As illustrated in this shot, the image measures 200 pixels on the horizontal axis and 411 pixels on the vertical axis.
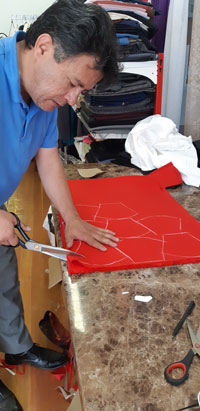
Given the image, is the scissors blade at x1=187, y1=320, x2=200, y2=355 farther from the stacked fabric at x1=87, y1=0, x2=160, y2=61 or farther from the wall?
the wall

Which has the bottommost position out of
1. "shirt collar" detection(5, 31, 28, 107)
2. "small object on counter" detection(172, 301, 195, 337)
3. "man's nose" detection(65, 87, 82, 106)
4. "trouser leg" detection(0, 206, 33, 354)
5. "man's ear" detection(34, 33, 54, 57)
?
"trouser leg" detection(0, 206, 33, 354)

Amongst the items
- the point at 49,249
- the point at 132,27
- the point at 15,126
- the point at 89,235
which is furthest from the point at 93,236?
the point at 132,27

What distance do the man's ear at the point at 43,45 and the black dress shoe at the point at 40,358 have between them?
115 centimetres

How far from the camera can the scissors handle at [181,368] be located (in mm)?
637

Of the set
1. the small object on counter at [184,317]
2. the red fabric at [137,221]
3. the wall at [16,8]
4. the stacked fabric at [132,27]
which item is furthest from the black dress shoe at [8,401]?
the wall at [16,8]

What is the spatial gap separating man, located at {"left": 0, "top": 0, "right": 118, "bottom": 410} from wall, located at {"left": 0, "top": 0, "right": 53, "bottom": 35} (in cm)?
302

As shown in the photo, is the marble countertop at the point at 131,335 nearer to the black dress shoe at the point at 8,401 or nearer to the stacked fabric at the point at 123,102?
the black dress shoe at the point at 8,401

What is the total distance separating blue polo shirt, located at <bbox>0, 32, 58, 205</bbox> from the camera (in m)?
0.95

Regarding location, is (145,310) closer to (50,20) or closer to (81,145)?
(50,20)

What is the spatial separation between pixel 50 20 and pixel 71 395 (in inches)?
48.9

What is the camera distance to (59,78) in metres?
0.87

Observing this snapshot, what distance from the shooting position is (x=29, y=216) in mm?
2779

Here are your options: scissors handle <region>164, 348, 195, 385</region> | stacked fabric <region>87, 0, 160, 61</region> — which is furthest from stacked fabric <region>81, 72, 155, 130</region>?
scissors handle <region>164, 348, 195, 385</region>

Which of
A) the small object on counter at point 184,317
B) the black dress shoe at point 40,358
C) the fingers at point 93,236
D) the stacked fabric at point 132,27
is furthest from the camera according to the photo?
the stacked fabric at point 132,27
